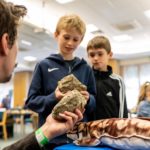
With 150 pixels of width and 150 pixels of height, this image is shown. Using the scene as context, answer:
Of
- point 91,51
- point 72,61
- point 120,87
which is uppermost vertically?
point 91,51

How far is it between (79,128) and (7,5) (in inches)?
26.4

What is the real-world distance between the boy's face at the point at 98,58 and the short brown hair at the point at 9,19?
120 cm

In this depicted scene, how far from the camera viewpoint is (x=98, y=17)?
290 inches

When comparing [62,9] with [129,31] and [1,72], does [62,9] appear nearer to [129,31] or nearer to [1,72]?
[129,31]

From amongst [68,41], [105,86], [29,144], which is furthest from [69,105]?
[105,86]

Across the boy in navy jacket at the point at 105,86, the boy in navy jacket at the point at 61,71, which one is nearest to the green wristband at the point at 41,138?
the boy in navy jacket at the point at 61,71

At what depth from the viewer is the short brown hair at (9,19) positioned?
75 centimetres

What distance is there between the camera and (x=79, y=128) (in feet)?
4.03

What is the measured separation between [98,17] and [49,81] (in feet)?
20.2

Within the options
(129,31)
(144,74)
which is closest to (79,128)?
(129,31)

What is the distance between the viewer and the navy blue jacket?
4.53 ft

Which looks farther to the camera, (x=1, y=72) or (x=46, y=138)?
(x=46, y=138)

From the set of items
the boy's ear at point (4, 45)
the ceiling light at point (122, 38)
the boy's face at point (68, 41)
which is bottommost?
the boy's ear at point (4, 45)

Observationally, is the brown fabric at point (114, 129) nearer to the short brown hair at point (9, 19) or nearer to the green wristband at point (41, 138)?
the green wristband at point (41, 138)
